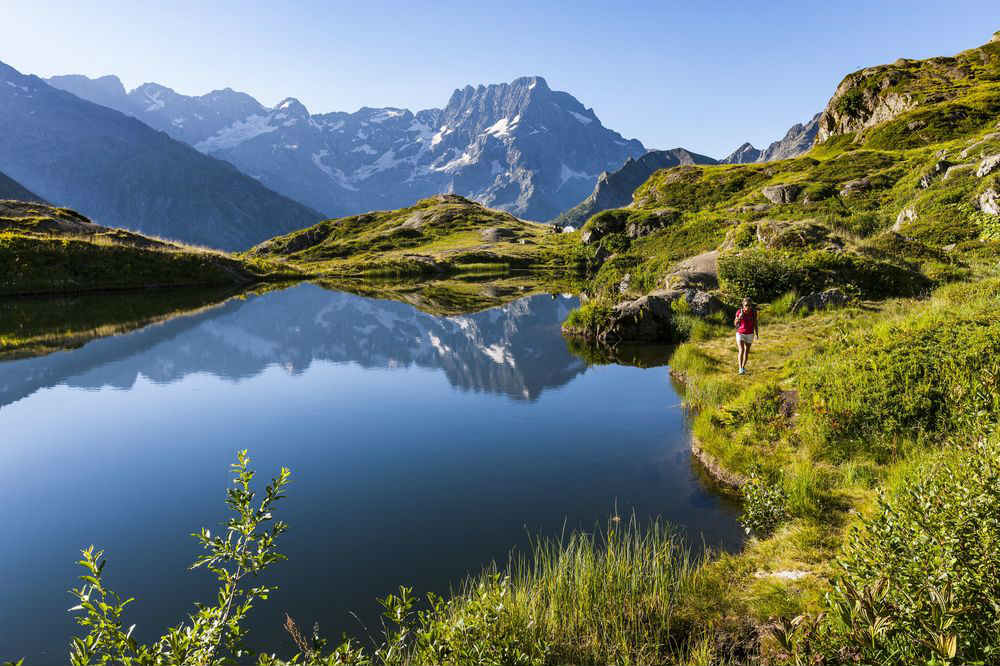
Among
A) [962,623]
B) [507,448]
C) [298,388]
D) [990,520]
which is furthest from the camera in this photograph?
[298,388]

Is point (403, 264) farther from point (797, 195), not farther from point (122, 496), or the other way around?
point (122, 496)

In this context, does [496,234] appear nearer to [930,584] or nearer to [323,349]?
[323,349]

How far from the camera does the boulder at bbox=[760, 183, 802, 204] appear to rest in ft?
198

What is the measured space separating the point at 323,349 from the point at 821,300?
30.4 m

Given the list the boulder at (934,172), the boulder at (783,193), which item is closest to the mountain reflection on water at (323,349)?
the boulder at (783,193)

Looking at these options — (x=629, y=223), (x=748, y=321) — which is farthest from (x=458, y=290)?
(x=748, y=321)

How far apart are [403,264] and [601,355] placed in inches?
2948

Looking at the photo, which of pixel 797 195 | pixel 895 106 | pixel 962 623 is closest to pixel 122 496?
pixel 962 623

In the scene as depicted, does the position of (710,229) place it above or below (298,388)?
above

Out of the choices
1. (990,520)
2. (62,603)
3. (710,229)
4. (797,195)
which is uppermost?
(797,195)

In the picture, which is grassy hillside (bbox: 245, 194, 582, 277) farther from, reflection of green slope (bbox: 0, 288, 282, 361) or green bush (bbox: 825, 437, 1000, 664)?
green bush (bbox: 825, 437, 1000, 664)

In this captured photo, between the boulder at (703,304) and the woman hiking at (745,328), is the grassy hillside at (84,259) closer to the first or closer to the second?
the boulder at (703,304)

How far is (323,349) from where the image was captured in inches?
1320

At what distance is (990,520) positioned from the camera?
463 centimetres
